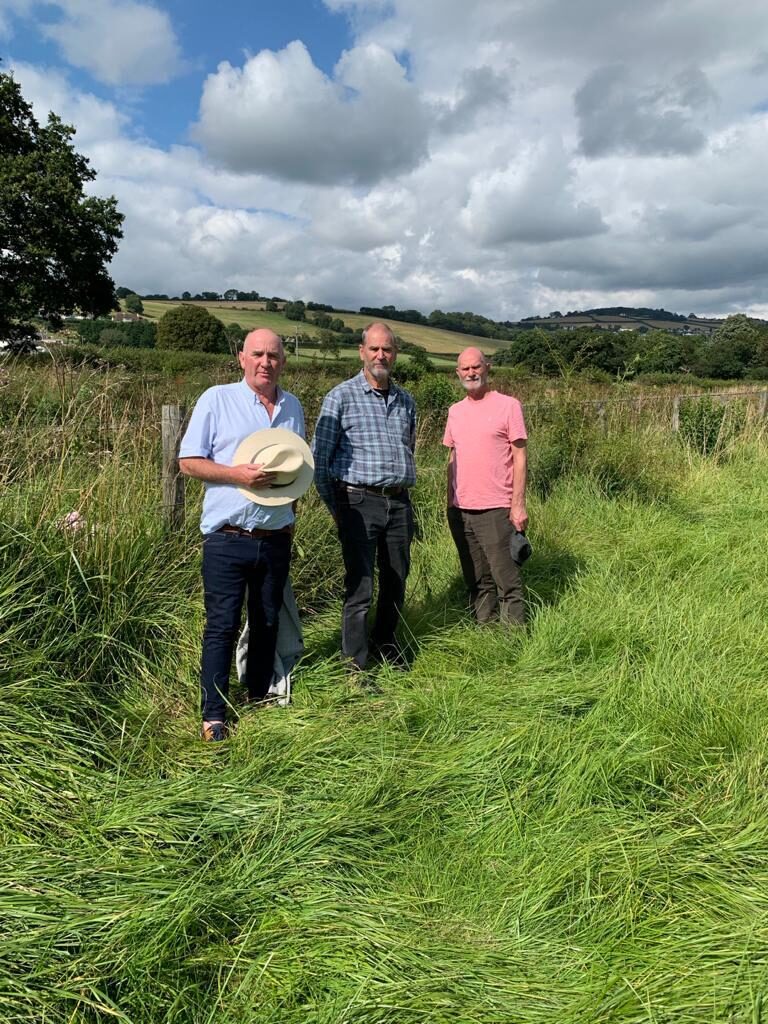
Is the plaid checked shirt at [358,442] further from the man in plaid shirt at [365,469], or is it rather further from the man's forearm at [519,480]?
the man's forearm at [519,480]

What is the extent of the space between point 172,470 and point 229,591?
1.42 m

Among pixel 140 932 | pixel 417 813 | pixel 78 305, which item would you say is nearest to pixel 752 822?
pixel 417 813

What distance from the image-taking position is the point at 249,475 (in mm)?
2738

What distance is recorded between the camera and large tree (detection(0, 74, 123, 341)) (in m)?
25.7

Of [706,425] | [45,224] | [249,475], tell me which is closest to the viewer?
[249,475]

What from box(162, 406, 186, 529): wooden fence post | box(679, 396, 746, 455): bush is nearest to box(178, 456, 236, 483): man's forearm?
box(162, 406, 186, 529): wooden fence post

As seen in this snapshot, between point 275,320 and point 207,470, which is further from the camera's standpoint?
point 275,320

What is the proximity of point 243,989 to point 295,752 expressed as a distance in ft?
3.33

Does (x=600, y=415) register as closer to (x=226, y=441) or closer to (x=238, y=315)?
(x=226, y=441)

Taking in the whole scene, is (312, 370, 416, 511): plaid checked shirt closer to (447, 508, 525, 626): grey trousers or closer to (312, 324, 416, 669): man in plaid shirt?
(312, 324, 416, 669): man in plaid shirt

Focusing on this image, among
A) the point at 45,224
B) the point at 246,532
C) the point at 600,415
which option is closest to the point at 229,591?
the point at 246,532

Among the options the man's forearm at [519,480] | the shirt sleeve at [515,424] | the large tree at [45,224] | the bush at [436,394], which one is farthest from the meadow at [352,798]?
the large tree at [45,224]

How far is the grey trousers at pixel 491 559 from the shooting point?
153 inches

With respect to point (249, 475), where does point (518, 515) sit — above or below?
below
